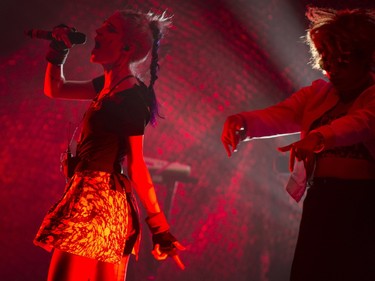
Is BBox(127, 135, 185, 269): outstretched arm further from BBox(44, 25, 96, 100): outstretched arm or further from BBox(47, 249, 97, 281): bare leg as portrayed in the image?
BBox(44, 25, 96, 100): outstretched arm

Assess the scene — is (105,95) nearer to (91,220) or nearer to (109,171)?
(109,171)

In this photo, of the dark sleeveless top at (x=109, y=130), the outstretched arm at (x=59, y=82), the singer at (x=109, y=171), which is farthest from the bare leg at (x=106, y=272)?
Result: the outstretched arm at (x=59, y=82)

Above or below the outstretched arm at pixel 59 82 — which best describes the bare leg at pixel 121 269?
below

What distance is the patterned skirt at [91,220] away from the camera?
1.65m

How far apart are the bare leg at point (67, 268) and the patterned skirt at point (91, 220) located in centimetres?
3

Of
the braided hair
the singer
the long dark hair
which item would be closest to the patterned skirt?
the singer

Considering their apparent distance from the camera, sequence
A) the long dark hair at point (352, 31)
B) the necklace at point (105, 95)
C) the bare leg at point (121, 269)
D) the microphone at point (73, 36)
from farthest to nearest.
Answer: the microphone at point (73, 36)
the necklace at point (105, 95)
the bare leg at point (121, 269)
the long dark hair at point (352, 31)

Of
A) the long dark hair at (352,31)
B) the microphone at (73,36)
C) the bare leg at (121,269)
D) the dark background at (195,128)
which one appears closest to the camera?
the long dark hair at (352,31)

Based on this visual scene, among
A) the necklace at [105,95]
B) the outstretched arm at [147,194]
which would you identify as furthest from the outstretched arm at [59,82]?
the outstretched arm at [147,194]

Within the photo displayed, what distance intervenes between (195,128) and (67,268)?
7.20 feet

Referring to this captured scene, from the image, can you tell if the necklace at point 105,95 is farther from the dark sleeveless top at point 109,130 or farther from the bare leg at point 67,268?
the bare leg at point 67,268

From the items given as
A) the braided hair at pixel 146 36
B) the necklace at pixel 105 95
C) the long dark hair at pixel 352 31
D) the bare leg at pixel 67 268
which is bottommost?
the bare leg at pixel 67 268

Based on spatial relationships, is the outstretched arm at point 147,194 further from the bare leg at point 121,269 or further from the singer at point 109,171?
the bare leg at point 121,269

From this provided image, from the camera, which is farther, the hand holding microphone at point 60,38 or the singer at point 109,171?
the hand holding microphone at point 60,38
